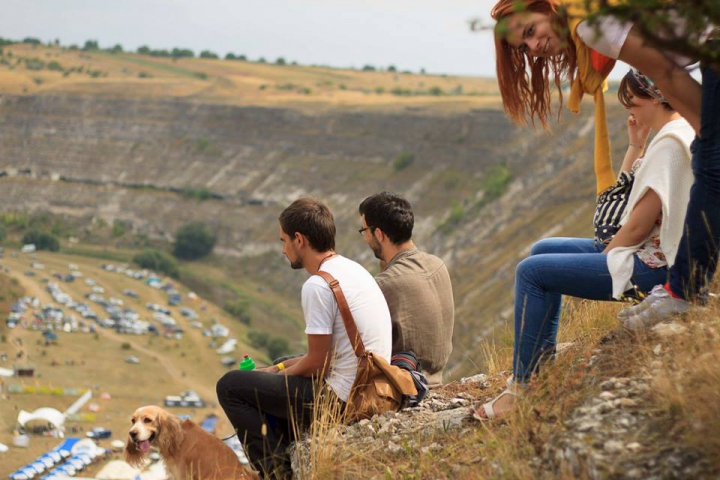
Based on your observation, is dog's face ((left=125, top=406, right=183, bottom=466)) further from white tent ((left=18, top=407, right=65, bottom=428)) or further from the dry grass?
white tent ((left=18, top=407, right=65, bottom=428))

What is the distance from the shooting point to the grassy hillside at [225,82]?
4227 inches

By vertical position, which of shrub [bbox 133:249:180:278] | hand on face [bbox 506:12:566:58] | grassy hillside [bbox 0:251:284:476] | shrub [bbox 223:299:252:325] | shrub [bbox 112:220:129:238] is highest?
hand on face [bbox 506:12:566:58]

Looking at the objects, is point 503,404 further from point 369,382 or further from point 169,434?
point 169,434

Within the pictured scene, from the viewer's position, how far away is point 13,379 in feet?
218

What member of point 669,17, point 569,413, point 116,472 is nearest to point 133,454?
point 569,413

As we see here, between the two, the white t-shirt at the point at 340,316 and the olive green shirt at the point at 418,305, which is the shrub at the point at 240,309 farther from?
the white t-shirt at the point at 340,316

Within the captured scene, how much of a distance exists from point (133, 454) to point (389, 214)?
2344mm

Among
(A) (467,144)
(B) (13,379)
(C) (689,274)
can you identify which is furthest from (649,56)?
(A) (467,144)

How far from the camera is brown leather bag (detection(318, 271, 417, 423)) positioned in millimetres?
5586

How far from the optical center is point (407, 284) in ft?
20.4

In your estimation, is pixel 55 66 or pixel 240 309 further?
pixel 55 66

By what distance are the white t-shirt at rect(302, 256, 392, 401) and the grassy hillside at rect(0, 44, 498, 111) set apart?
3323 inches

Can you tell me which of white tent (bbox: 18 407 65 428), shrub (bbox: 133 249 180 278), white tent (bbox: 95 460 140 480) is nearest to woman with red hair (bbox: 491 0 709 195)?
white tent (bbox: 95 460 140 480)

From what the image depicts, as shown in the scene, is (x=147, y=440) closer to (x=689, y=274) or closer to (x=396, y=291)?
(x=396, y=291)
